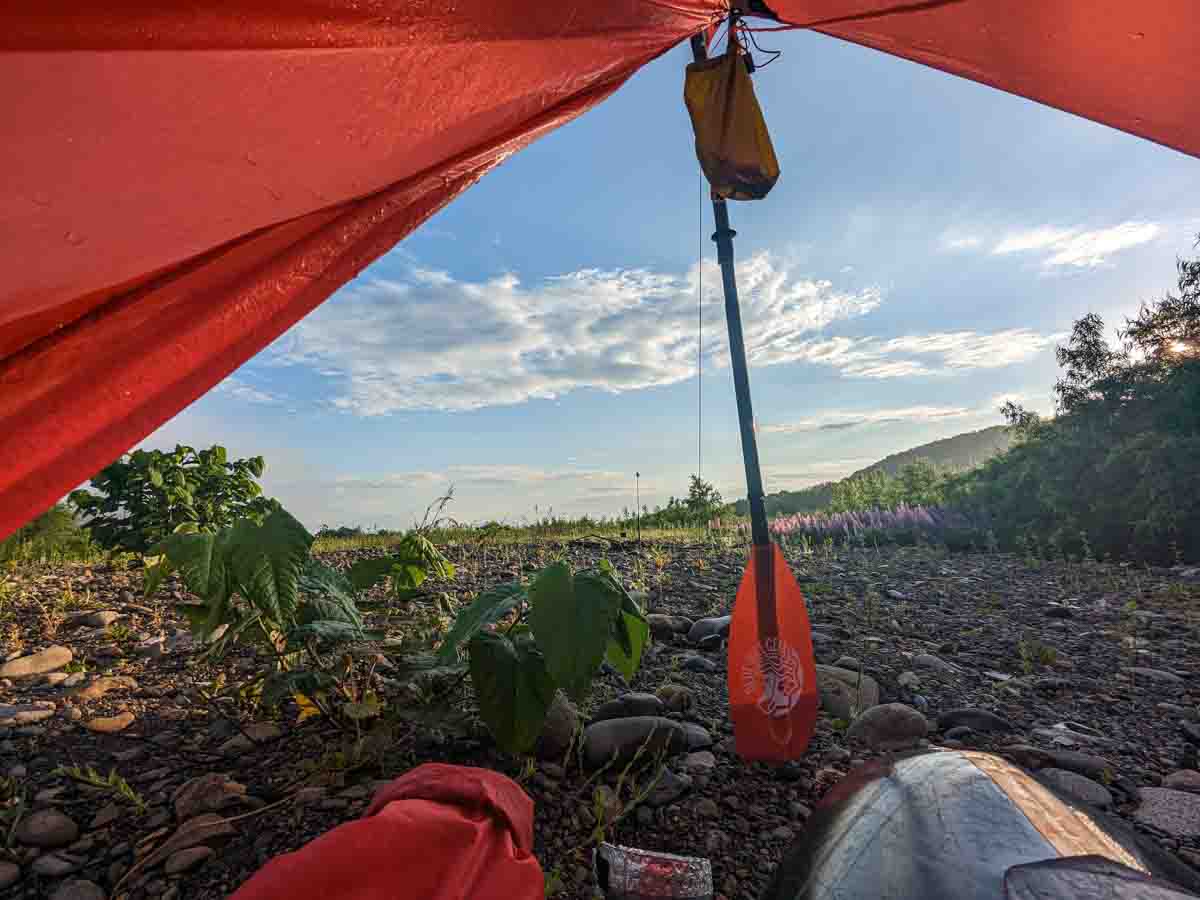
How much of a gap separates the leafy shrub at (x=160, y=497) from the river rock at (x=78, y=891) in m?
3.59

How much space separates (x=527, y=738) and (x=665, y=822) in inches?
17.3

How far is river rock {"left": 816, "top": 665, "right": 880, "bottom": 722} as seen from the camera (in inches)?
92.3

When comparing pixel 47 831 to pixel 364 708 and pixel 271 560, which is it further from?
pixel 271 560

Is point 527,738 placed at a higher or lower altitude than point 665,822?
higher

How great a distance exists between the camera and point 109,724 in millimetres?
2086

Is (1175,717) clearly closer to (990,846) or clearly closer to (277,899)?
(990,846)

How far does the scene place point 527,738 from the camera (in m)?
1.58

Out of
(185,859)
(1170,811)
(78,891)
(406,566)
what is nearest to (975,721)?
(1170,811)

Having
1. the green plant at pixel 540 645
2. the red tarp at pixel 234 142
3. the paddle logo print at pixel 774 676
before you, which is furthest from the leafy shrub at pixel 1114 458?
the green plant at pixel 540 645

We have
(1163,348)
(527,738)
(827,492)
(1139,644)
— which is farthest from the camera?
(827,492)

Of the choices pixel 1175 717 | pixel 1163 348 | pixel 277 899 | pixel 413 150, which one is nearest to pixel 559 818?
pixel 277 899

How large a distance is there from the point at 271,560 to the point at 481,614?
50cm

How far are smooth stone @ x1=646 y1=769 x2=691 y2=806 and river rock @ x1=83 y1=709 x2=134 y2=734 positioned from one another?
1681 millimetres

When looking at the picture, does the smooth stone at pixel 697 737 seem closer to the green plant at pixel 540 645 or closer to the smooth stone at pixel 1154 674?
the green plant at pixel 540 645
